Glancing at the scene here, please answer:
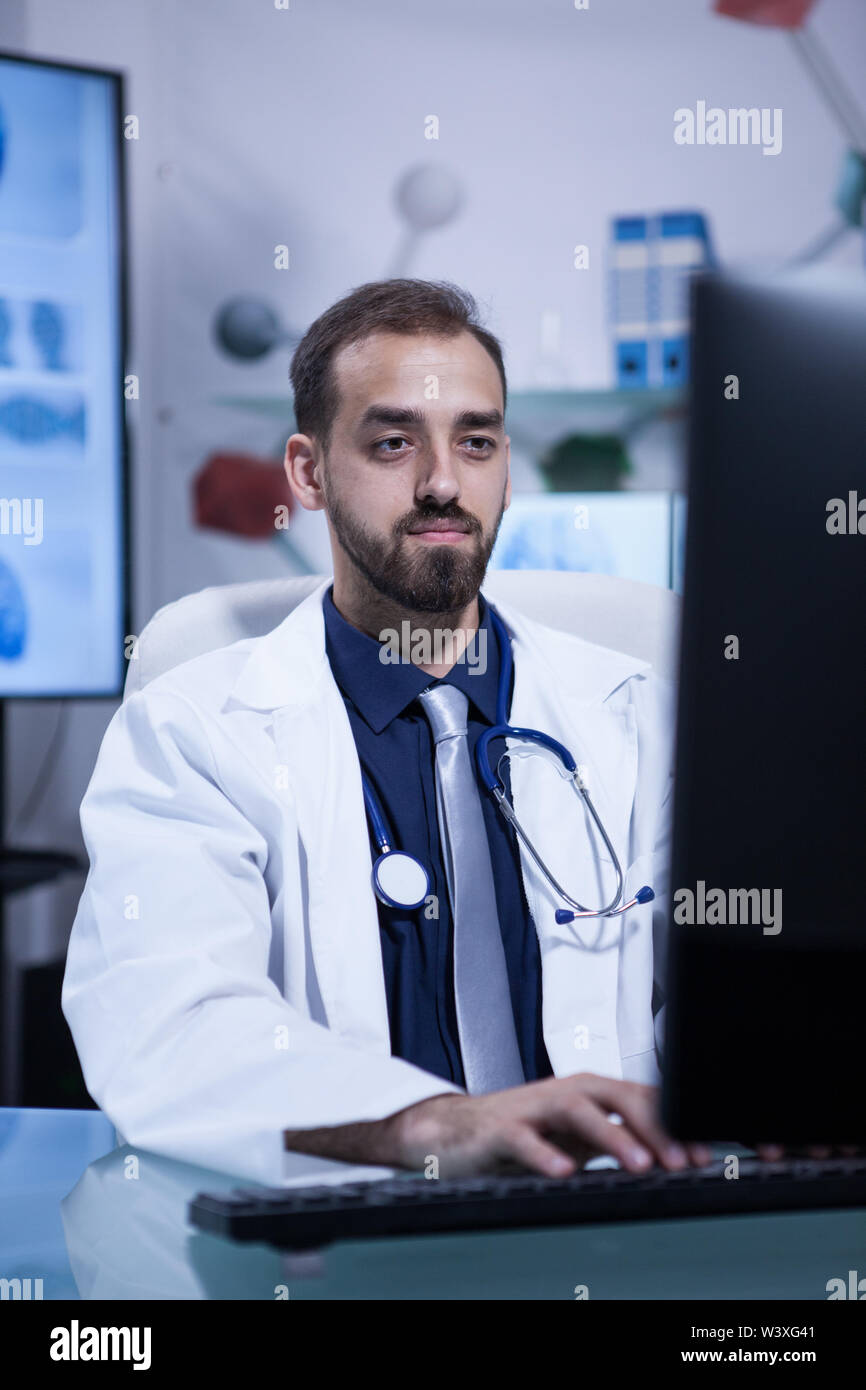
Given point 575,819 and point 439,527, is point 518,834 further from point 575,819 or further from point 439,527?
point 439,527

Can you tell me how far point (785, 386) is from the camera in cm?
42

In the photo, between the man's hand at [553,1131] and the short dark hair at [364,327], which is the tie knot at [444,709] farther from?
the man's hand at [553,1131]

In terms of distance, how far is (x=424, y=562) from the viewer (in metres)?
1.23

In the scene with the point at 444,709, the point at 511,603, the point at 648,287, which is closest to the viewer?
the point at 444,709

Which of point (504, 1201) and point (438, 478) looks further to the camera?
point (438, 478)

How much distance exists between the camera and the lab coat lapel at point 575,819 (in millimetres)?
1093

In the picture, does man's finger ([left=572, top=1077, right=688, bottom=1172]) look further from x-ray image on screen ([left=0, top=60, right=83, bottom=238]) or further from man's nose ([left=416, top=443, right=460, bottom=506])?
x-ray image on screen ([left=0, top=60, right=83, bottom=238])

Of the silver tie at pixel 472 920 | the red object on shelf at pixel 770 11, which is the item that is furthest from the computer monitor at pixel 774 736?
A: the red object on shelf at pixel 770 11

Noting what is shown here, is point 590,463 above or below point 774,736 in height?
above

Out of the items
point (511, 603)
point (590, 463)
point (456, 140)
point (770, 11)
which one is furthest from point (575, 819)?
point (770, 11)

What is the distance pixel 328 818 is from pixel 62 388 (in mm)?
1394

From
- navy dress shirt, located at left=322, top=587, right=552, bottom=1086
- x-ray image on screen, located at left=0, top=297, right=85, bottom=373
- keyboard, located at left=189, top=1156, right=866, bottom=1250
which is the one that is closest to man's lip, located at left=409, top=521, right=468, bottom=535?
navy dress shirt, located at left=322, top=587, right=552, bottom=1086
